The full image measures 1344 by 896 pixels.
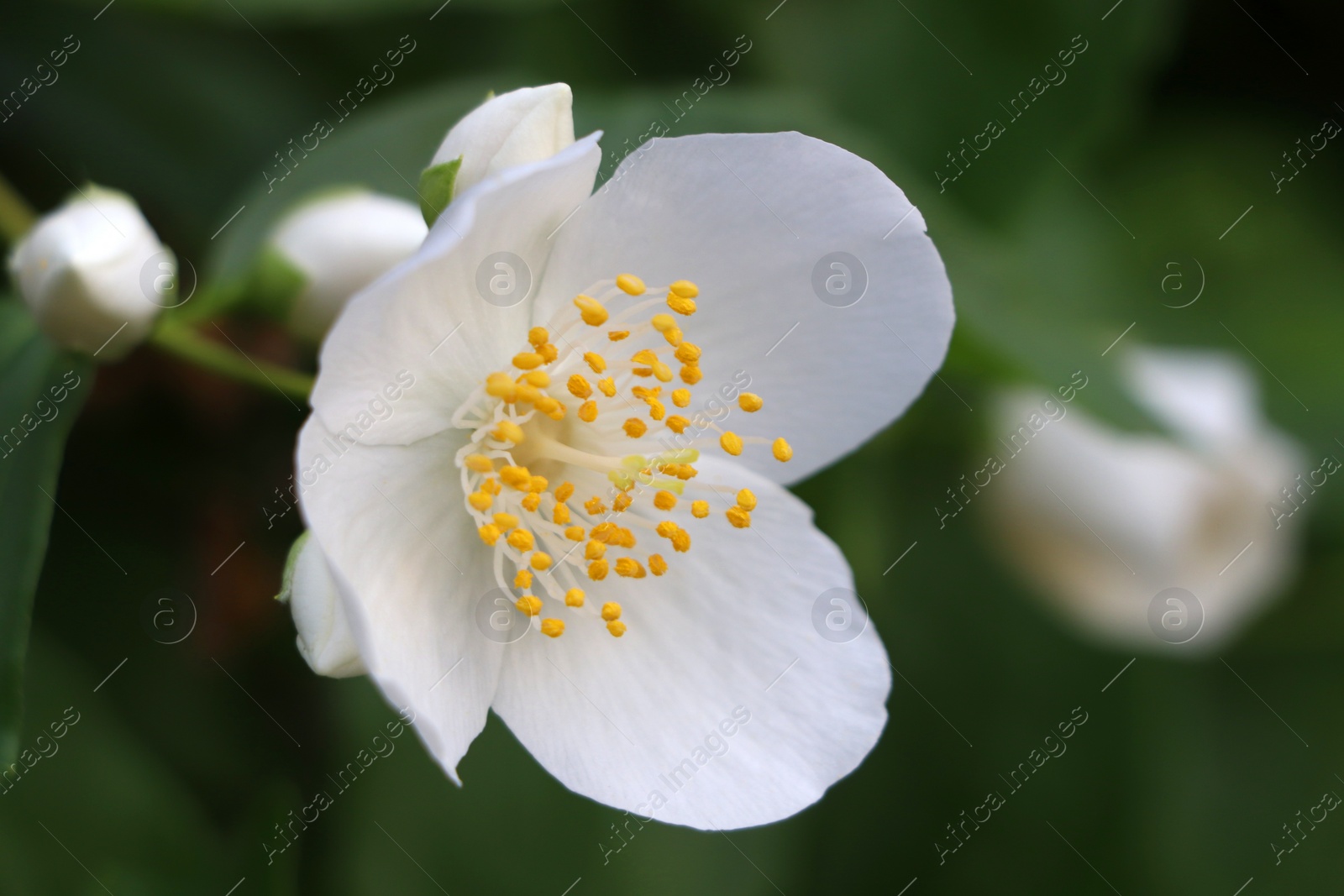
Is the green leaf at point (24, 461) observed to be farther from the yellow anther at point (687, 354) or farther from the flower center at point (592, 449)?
the yellow anther at point (687, 354)

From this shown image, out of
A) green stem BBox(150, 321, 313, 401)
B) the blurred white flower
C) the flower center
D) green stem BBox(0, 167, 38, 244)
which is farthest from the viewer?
the blurred white flower

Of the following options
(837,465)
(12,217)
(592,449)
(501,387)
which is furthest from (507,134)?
(837,465)

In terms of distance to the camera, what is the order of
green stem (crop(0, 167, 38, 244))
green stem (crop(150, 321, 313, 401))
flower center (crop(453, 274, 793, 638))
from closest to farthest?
flower center (crop(453, 274, 793, 638)) < green stem (crop(150, 321, 313, 401)) < green stem (crop(0, 167, 38, 244))

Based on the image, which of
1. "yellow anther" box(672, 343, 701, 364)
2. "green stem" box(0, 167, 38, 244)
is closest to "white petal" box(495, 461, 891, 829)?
"yellow anther" box(672, 343, 701, 364)

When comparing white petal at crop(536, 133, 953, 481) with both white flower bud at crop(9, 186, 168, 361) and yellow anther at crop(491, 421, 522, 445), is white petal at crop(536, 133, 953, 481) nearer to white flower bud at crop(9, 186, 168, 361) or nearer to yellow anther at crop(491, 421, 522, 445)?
yellow anther at crop(491, 421, 522, 445)

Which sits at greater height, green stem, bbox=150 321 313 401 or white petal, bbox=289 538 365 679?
green stem, bbox=150 321 313 401

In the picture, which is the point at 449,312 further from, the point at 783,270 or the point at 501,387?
the point at 783,270

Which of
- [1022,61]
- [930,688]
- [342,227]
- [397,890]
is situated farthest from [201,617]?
[1022,61]
